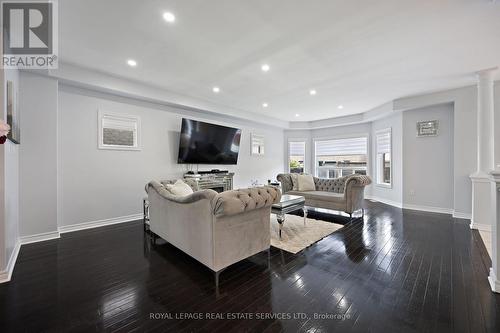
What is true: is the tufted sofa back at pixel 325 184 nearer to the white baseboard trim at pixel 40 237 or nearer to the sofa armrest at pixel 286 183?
the sofa armrest at pixel 286 183

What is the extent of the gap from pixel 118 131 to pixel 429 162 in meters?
7.20

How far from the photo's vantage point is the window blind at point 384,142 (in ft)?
20.3

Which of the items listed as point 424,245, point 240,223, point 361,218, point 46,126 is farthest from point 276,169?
point 46,126

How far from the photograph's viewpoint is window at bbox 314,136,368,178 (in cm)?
718

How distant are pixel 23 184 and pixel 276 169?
21.7 ft

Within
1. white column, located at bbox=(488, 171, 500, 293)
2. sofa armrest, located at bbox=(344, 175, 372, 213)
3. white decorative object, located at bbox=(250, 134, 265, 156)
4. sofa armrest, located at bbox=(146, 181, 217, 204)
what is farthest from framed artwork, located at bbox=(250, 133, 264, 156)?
white column, located at bbox=(488, 171, 500, 293)

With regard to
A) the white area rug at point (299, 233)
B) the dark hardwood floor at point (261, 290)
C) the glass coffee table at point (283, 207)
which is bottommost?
the dark hardwood floor at point (261, 290)

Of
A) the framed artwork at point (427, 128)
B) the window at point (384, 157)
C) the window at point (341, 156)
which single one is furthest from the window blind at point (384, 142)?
the framed artwork at point (427, 128)

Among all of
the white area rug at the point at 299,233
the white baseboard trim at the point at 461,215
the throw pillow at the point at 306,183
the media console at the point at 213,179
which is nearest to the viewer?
the white area rug at the point at 299,233

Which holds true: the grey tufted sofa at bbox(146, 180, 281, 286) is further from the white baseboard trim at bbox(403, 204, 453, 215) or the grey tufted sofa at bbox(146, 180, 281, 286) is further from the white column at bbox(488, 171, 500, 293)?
the white baseboard trim at bbox(403, 204, 453, 215)

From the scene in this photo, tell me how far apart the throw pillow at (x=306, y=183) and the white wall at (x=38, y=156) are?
4.88 metres

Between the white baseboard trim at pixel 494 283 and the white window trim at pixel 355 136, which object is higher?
the white window trim at pixel 355 136

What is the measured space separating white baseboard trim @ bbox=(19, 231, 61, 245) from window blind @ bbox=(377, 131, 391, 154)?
795cm

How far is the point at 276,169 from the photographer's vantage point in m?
8.05
